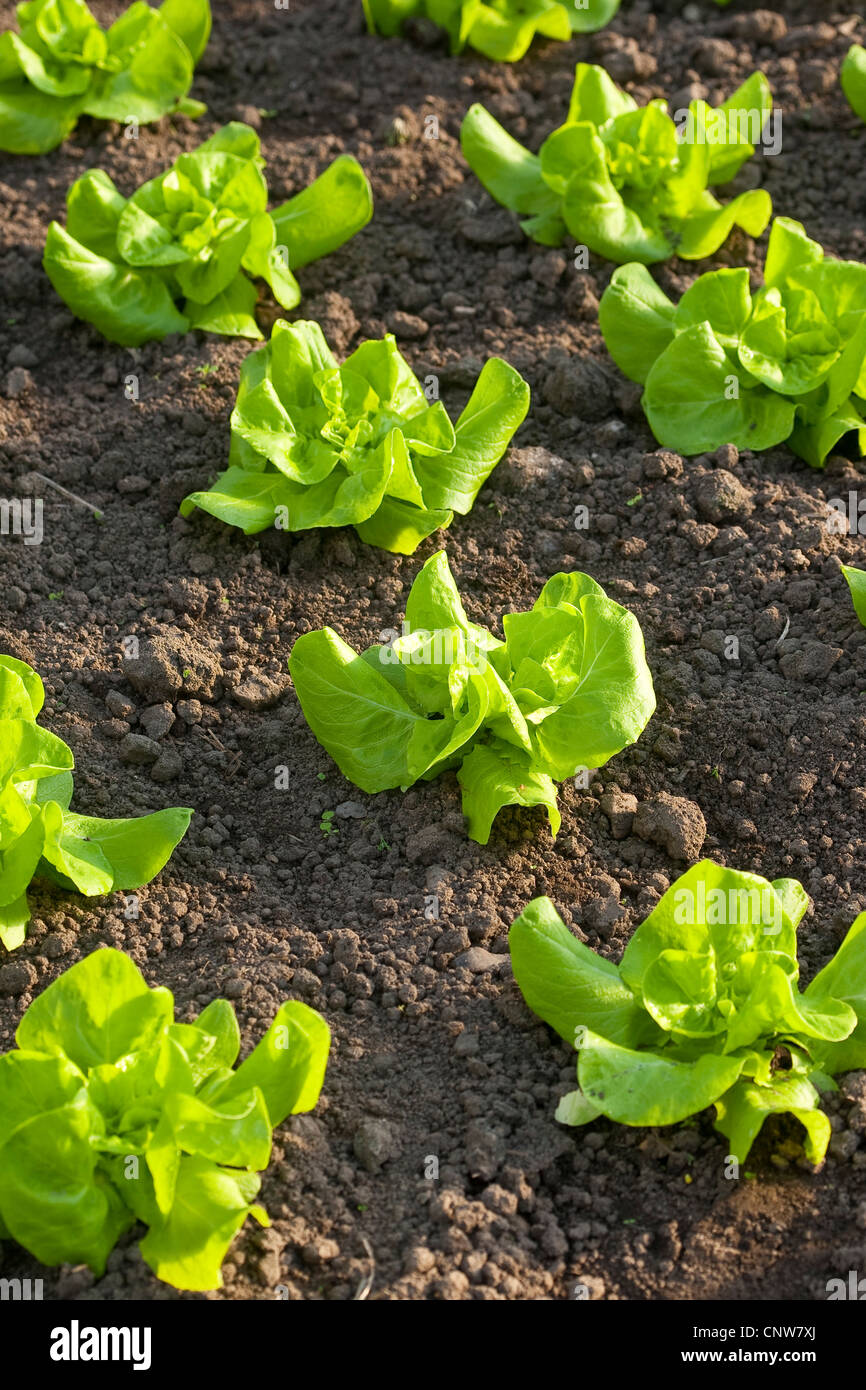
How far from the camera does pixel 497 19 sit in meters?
5.52

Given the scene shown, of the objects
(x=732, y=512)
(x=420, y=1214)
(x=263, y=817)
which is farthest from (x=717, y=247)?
(x=420, y=1214)

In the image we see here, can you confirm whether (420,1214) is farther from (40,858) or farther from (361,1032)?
(40,858)

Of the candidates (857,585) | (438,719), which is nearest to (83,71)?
(438,719)

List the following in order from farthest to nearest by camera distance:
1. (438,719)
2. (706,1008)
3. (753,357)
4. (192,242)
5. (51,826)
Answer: (192,242)
(753,357)
(438,719)
(51,826)
(706,1008)

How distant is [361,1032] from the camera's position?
3.21 m

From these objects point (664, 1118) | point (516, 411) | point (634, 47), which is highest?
point (634, 47)

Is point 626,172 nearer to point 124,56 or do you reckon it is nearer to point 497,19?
point 497,19

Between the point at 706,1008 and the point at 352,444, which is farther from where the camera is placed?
the point at 352,444

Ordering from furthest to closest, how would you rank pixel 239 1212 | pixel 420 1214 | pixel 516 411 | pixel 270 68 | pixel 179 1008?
pixel 270 68, pixel 516 411, pixel 179 1008, pixel 420 1214, pixel 239 1212

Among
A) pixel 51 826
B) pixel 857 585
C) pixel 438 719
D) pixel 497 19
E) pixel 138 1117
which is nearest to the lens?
pixel 138 1117

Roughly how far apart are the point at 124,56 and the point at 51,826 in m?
3.21

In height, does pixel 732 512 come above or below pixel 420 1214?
above

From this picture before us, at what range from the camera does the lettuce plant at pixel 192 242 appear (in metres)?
4.52
